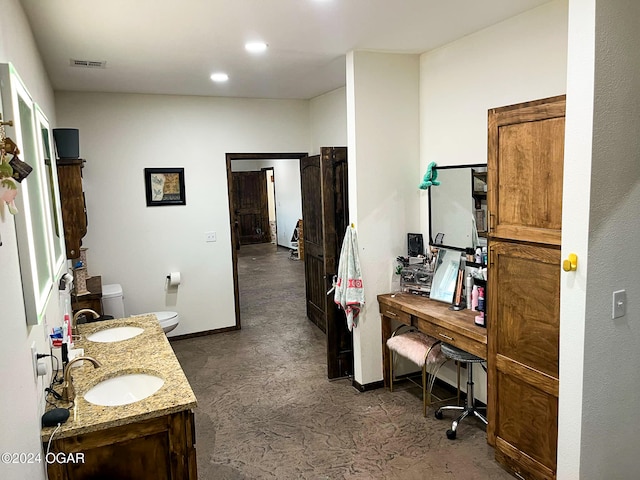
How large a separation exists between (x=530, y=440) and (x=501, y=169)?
4.77 feet

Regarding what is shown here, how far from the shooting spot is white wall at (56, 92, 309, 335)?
470 cm

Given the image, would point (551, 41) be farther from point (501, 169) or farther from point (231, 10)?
point (231, 10)

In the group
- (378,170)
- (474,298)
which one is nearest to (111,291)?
(378,170)

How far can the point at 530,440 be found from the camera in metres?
2.42

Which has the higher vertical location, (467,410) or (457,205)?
(457,205)

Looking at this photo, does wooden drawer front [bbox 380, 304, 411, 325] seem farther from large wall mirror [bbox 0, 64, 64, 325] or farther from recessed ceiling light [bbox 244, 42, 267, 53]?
large wall mirror [bbox 0, 64, 64, 325]

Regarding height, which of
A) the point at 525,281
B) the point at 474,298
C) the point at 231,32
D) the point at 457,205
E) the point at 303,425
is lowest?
the point at 303,425

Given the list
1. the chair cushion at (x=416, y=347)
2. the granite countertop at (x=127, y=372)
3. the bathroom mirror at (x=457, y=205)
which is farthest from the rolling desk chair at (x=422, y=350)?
the granite countertop at (x=127, y=372)

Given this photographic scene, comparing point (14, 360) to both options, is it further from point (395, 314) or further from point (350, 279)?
point (395, 314)

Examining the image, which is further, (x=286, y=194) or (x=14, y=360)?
(x=286, y=194)

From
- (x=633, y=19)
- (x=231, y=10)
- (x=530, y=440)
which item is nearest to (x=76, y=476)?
(x=530, y=440)

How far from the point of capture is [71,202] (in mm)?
3209

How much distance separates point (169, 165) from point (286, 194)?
21.1ft

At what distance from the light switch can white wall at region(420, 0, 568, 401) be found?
47.2 inches
